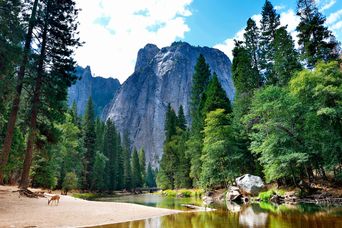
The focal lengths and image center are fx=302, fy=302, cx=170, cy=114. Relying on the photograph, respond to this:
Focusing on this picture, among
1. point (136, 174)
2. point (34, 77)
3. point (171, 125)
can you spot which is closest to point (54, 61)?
point (34, 77)

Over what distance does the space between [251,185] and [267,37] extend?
66.9 feet

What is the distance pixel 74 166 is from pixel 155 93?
356 ft

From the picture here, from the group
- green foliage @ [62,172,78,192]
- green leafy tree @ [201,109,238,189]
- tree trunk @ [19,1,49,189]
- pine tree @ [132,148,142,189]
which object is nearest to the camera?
tree trunk @ [19,1,49,189]

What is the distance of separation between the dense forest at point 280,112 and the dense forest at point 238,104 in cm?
9

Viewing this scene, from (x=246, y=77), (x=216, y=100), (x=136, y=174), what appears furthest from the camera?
(x=136, y=174)

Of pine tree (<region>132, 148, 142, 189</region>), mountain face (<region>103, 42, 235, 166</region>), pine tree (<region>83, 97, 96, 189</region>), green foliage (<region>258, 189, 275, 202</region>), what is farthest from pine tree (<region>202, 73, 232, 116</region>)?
mountain face (<region>103, 42, 235, 166</region>)

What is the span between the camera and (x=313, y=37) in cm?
2984

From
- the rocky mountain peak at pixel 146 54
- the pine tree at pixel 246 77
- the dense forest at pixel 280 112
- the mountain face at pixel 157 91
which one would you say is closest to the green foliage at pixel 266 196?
the dense forest at pixel 280 112

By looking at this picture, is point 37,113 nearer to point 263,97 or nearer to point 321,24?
point 263,97

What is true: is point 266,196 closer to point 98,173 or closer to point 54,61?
point 54,61

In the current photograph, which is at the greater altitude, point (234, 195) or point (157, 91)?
point (157, 91)

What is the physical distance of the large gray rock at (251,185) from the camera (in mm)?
28641

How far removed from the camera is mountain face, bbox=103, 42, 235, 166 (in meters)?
150

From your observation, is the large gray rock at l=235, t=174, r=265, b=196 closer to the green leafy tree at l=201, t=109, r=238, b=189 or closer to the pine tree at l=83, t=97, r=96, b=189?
the green leafy tree at l=201, t=109, r=238, b=189
